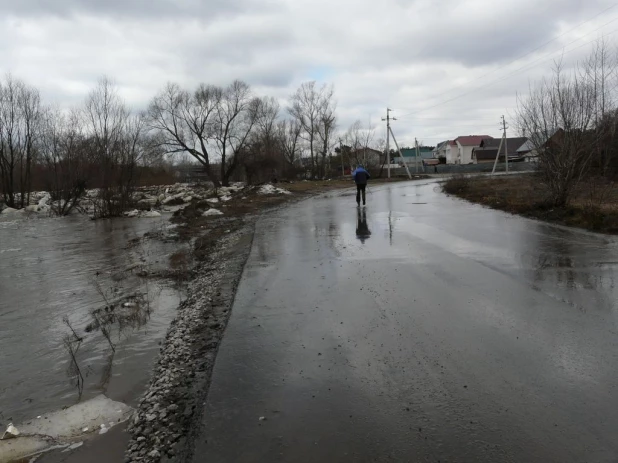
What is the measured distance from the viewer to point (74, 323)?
6.88 m

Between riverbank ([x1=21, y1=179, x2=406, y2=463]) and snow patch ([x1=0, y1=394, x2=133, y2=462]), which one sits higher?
riverbank ([x1=21, y1=179, x2=406, y2=463])

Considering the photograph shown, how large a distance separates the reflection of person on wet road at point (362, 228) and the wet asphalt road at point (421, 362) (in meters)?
2.93

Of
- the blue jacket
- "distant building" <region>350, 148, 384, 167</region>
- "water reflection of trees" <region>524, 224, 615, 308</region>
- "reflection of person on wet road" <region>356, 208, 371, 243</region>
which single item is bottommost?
"water reflection of trees" <region>524, 224, 615, 308</region>

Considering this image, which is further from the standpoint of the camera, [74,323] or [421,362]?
[74,323]

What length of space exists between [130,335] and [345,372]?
326 cm

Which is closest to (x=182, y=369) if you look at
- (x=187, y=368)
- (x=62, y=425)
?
(x=187, y=368)

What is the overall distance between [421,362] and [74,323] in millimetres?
5280

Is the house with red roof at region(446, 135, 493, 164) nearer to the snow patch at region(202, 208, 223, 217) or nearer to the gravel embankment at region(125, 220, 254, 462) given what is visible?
the snow patch at region(202, 208, 223, 217)

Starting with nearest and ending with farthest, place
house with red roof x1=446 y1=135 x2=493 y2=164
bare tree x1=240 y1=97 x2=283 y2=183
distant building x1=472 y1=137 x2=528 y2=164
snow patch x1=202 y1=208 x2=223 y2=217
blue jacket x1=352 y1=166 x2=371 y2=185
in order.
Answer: blue jacket x1=352 y1=166 x2=371 y2=185, snow patch x1=202 y1=208 x2=223 y2=217, bare tree x1=240 y1=97 x2=283 y2=183, distant building x1=472 y1=137 x2=528 y2=164, house with red roof x1=446 y1=135 x2=493 y2=164

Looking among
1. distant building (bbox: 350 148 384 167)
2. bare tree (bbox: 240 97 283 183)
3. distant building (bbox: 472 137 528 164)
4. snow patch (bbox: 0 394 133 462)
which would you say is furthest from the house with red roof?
snow patch (bbox: 0 394 133 462)

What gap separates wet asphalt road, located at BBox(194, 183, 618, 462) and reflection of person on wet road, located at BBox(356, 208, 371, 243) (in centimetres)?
293

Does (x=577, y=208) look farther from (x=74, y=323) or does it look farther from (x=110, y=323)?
(x=74, y=323)

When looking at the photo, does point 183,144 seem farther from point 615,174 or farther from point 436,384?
point 436,384

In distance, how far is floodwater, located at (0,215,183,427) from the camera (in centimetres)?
459
